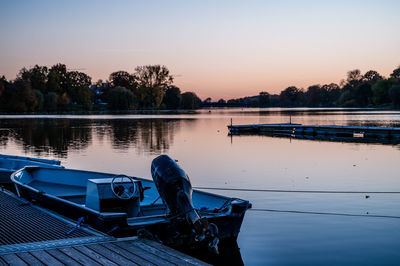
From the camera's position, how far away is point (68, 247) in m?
6.66

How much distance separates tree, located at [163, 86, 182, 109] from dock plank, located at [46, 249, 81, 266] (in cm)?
14640

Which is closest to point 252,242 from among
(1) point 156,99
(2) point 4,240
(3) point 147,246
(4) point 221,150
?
(3) point 147,246

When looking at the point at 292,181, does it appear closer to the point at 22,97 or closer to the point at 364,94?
the point at 22,97

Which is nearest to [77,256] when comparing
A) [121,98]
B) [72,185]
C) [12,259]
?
[12,259]

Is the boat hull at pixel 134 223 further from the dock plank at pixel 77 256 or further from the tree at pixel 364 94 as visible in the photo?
the tree at pixel 364 94

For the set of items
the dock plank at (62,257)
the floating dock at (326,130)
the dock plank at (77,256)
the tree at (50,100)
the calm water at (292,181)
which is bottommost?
the calm water at (292,181)

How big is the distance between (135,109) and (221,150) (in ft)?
374

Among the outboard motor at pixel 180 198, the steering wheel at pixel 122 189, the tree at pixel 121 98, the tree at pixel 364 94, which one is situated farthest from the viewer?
the tree at pixel 364 94

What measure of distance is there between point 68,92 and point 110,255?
13578cm

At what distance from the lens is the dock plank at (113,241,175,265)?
6.07 meters

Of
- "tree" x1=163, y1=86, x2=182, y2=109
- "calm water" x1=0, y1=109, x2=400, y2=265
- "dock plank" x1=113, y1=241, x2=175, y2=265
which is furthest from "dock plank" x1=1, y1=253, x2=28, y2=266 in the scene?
"tree" x1=163, y1=86, x2=182, y2=109

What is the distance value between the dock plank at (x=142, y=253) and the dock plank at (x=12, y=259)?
1.49 meters

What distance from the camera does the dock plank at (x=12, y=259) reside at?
590 cm

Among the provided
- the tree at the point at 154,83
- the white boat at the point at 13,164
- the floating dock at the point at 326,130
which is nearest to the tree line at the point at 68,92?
the tree at the point at 154,83
